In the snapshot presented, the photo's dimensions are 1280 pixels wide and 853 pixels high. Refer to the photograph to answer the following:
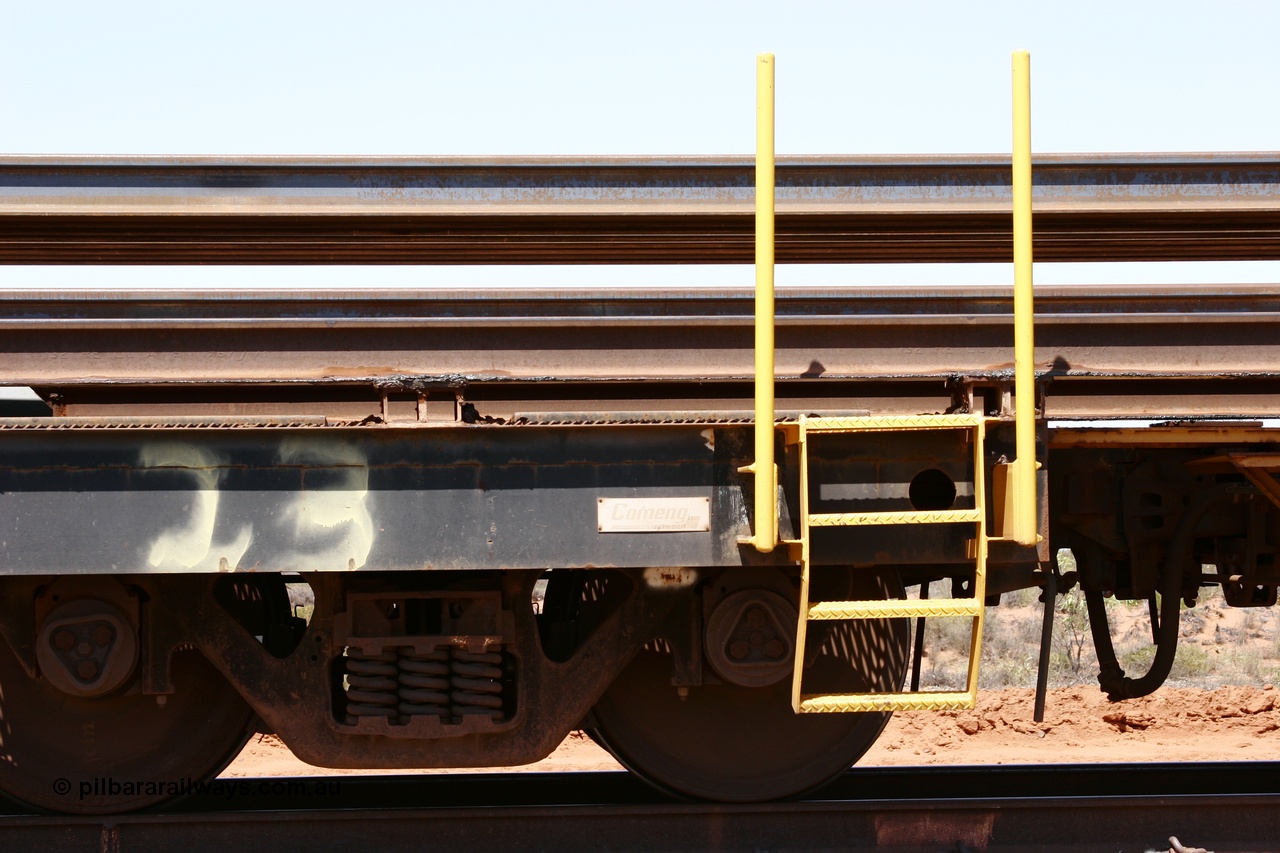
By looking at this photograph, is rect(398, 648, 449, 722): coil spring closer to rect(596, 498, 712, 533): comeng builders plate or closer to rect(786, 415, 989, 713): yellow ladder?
rect(596, 498, 712, 533): comeng builders plate

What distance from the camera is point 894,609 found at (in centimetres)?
352

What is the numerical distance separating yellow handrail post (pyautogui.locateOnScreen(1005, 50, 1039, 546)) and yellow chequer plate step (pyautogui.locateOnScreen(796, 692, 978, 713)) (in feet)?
1.88

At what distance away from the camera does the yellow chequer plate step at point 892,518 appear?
347 centimetres

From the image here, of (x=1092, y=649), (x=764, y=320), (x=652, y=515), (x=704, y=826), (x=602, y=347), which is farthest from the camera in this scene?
(x=1092, y=649)

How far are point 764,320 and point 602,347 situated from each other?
34.6 inches

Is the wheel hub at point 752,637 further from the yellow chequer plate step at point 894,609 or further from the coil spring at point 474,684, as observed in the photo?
the coil spring at point 474,684

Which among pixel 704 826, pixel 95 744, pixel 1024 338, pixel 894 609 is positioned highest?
pixel 1024 338

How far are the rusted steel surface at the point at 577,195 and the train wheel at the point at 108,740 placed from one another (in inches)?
68.3

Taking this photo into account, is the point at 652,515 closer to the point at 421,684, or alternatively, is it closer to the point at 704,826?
the point at 421,684

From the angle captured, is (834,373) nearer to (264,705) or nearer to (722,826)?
(722,826)

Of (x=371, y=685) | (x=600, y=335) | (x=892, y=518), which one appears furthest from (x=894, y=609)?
(x=371, y=685)

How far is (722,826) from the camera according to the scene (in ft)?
14.0

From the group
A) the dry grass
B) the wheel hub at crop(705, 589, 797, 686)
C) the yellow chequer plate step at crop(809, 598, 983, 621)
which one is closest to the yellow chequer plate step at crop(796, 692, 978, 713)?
the yellow chequer plate step at crop(809, 598, 983, 621)

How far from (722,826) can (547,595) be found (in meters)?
1.16
